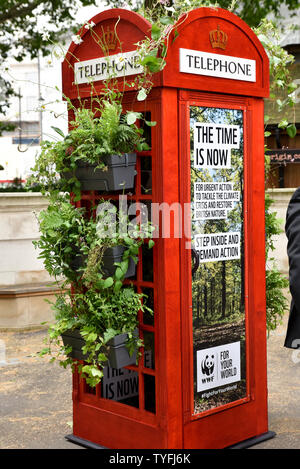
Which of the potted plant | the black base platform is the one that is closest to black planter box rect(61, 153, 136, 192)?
the potted plant

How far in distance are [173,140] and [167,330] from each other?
3.77 feet

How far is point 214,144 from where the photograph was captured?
428 centimetres

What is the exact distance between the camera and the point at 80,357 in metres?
4.26

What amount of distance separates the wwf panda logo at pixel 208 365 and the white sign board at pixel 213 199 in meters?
0.91

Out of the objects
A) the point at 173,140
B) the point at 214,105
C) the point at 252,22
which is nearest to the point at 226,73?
the point at 214,105

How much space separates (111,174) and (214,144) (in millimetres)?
755

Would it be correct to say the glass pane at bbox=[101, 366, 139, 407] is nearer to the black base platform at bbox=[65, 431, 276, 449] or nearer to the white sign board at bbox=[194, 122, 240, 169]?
the black base platform at bbox=[65, 431, 276, 449]

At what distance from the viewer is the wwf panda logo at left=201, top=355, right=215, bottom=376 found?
168 inches

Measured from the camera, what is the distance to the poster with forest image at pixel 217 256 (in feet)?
13.8

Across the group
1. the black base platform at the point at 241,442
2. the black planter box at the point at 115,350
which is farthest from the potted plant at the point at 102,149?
the black base platform at the point at 241,442

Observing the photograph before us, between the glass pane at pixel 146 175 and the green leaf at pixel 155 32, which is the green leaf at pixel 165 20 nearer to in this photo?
the green leaf at pixel 155 32

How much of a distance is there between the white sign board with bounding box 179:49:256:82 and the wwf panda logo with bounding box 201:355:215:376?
5.94ft

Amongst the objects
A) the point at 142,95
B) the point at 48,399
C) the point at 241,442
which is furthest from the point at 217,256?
the point at 48,399
